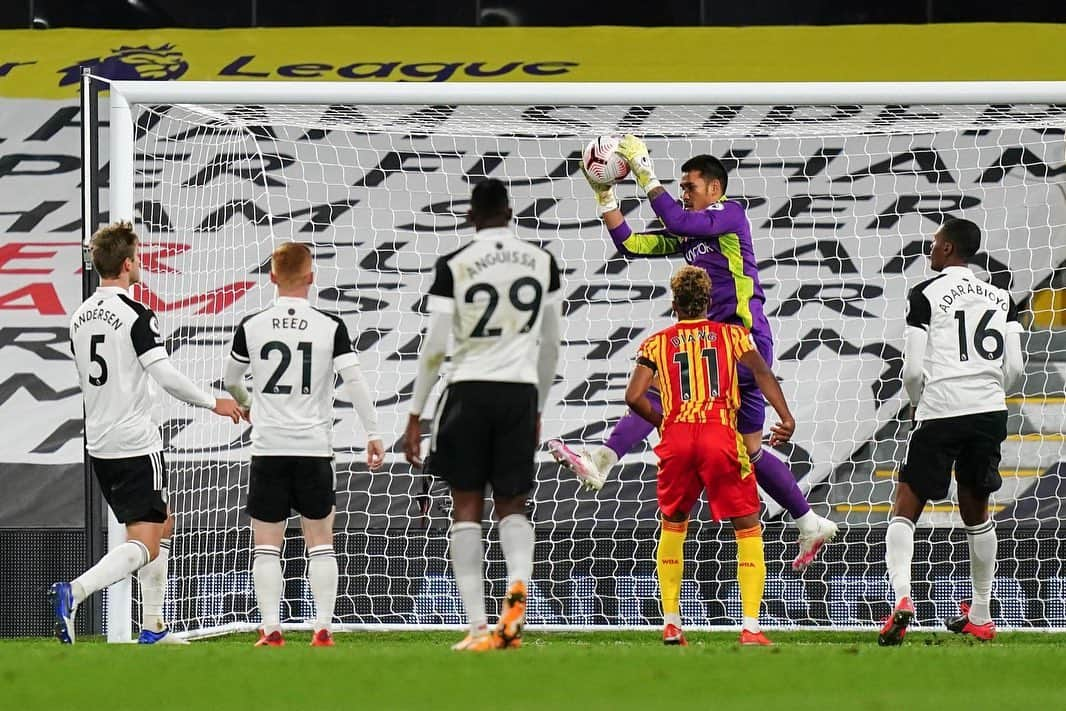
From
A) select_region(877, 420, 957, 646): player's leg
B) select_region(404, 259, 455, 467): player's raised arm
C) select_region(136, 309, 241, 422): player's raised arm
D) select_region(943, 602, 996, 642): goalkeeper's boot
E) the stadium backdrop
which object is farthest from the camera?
the stadium backdrop

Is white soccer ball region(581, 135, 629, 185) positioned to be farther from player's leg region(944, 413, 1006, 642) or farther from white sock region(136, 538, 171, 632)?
white sock region(136, 538, 171, 632)

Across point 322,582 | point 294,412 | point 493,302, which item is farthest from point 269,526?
point 493,302

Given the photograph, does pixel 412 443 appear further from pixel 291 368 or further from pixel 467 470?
pixel 291 368

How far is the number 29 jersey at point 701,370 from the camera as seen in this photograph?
631 cm

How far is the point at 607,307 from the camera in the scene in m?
10.3

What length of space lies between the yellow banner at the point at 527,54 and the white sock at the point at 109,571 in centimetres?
491

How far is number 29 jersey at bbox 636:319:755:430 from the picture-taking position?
20.7 feet

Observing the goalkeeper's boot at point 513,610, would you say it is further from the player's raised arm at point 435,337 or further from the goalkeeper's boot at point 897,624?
the goalkeeper's boot at point 897,624

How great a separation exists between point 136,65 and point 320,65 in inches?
48.2

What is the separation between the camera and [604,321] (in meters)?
10.3

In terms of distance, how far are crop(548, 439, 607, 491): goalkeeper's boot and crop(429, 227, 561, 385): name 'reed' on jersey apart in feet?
6.70

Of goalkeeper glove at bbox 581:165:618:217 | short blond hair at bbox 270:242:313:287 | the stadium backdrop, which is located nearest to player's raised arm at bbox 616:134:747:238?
goalkeeper glove at bbox 581:165:618:217

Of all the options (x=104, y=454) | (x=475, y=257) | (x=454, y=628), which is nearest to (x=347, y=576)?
(x=454, y=628)

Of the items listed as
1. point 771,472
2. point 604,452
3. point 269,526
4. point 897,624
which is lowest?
point 897,624
